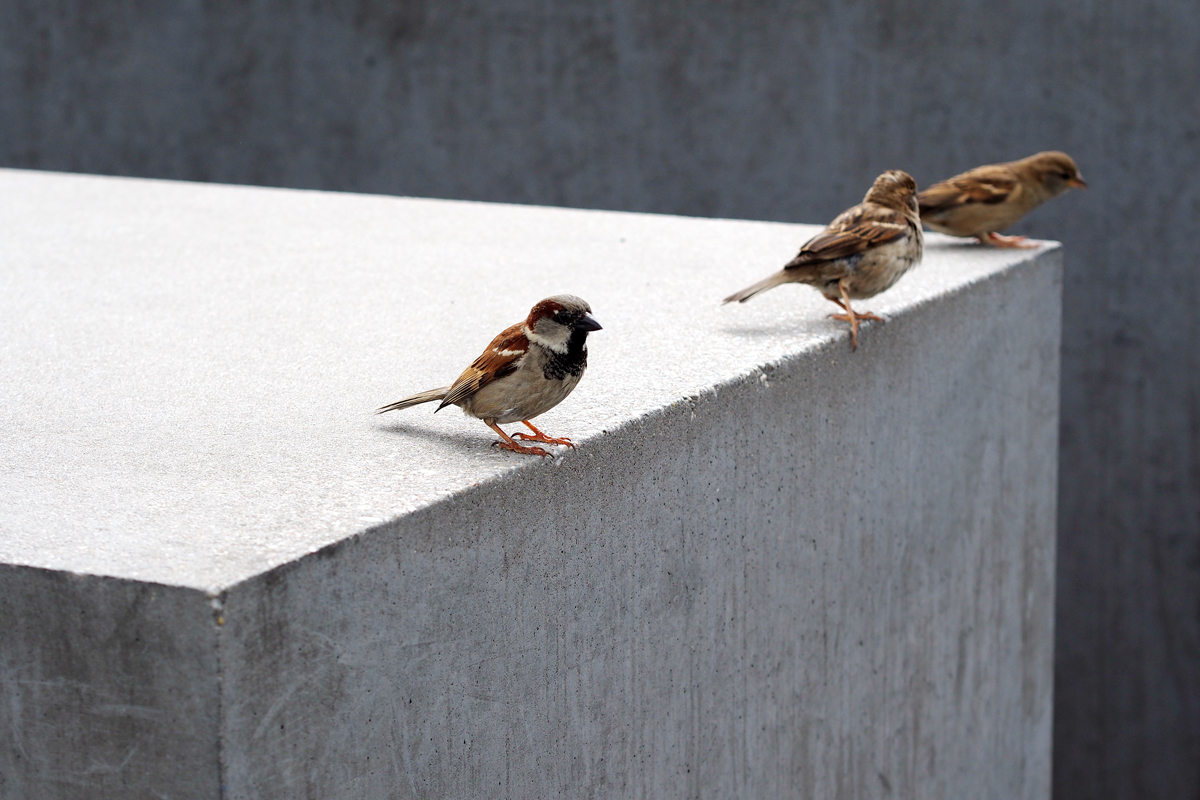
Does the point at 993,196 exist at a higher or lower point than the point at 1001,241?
higher

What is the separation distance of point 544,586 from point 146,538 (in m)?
0.67

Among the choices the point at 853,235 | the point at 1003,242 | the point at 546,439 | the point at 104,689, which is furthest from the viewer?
the point at 1003,242

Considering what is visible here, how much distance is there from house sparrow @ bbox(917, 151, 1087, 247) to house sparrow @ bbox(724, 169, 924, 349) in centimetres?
110

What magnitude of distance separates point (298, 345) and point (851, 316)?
1.31 meters

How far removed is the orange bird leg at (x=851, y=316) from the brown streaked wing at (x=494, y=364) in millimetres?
1171

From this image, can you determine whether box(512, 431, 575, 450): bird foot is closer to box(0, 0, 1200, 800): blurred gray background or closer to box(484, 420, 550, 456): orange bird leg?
box(484, 420, 550, 456): orange bird leg

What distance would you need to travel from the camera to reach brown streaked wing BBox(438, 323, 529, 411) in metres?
1.95

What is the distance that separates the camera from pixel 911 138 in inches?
293

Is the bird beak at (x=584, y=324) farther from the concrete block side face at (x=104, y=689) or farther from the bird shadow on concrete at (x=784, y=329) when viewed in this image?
the bird shadow on concrete at (x=784, y=329)

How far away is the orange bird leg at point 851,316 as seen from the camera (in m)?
2.91

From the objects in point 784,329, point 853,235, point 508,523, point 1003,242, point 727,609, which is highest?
point 1003,242

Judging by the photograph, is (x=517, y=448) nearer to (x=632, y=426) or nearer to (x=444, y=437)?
(x=444, y=437)

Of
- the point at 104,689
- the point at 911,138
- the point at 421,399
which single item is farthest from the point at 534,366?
the point at 911,138

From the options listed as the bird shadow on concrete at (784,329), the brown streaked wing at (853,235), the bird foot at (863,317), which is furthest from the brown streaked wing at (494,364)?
the bird foot at (863,317)
